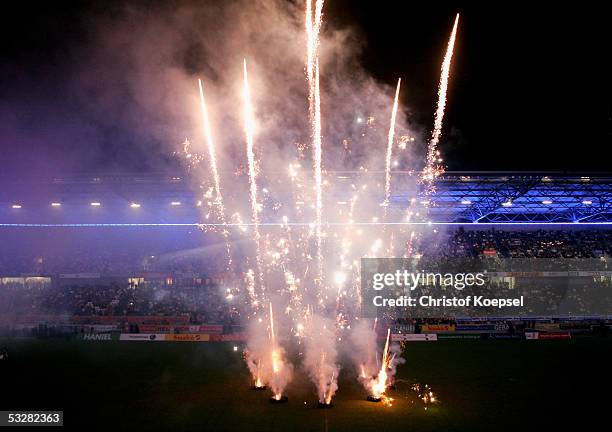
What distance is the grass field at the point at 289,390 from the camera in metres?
12.0

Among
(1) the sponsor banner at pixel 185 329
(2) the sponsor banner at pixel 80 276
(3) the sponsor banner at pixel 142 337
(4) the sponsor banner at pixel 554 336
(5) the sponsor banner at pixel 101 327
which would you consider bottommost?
(4) the sponsor banner at pixel 554 336

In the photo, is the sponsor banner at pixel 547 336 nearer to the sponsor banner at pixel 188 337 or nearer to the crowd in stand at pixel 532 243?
the crowd in stand at pixel 532 243

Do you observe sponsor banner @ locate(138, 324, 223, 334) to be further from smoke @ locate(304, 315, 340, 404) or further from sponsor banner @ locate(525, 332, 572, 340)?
sponsor banner @ locate(525, 332, 572, 340)

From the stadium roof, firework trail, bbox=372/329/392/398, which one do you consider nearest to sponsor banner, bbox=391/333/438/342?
the stadium roof

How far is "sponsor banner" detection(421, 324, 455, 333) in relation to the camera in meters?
24.4

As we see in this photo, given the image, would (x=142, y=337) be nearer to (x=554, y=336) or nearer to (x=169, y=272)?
(x=169, y=272)

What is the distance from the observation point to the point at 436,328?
2448 centimetres

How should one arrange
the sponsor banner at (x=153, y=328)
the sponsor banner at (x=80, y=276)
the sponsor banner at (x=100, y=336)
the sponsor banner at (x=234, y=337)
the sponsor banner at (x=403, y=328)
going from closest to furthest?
the sponsor banner at (x=234, y=337) < the sponsor banner at (x=100, y=336) < the sponsor banner at (x=403, y=328) < the sponsor banner at (x=153, y=328) < the sponsor banner at (x=80, y=276)

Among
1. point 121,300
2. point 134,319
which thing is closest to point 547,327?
point 134,319

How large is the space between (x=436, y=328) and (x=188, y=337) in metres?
11.8

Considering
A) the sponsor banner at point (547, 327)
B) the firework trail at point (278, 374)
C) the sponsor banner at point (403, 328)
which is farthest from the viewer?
the sponsor banner at point (547, 327)

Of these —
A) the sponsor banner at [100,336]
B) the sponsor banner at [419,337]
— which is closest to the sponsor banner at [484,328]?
the sponsor banner at [419,337]

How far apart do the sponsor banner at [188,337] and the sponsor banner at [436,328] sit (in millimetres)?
10279

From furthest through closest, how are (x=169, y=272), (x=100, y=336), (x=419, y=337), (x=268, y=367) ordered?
(x=169, y=272) < (x=419, y=337) < (x=100, y=336) < (x=268, y=367)
